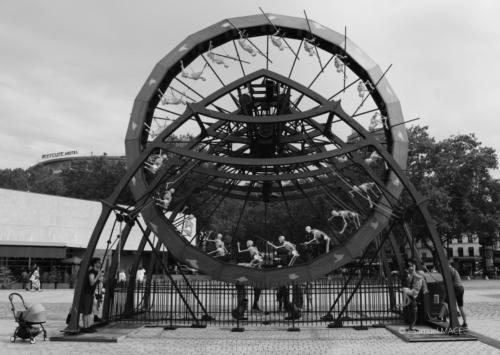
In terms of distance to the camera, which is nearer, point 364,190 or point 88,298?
point 88,298

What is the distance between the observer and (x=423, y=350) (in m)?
11.0

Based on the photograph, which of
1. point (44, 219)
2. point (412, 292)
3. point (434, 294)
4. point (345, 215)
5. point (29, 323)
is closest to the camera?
point (29, 323)

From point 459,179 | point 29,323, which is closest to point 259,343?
point 29,323

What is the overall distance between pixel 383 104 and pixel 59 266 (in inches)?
1408

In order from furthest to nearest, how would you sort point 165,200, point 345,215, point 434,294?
point 345,215
point 165,200
point 434,294

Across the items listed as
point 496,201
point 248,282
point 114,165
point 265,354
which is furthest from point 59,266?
point 496,201

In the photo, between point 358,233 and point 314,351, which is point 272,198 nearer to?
point 358,233

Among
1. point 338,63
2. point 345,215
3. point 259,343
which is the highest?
point 338,63

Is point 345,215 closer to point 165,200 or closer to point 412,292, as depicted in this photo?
point 412,292

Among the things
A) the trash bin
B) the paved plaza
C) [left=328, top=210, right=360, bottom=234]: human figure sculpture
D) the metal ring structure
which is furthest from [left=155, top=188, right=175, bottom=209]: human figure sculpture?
the trash bin

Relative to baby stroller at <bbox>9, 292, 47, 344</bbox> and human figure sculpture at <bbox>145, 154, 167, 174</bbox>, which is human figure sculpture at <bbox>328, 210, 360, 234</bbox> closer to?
human figure sculpture at <bbox>145, 154, 167, 174</bbox>

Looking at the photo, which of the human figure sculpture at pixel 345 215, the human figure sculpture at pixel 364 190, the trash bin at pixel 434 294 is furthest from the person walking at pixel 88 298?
the trash bin at pixel 434 294

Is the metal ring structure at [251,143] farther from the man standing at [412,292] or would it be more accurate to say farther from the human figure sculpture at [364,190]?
the man standing at [412,292]

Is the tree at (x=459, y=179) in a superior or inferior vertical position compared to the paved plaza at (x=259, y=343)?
superior
